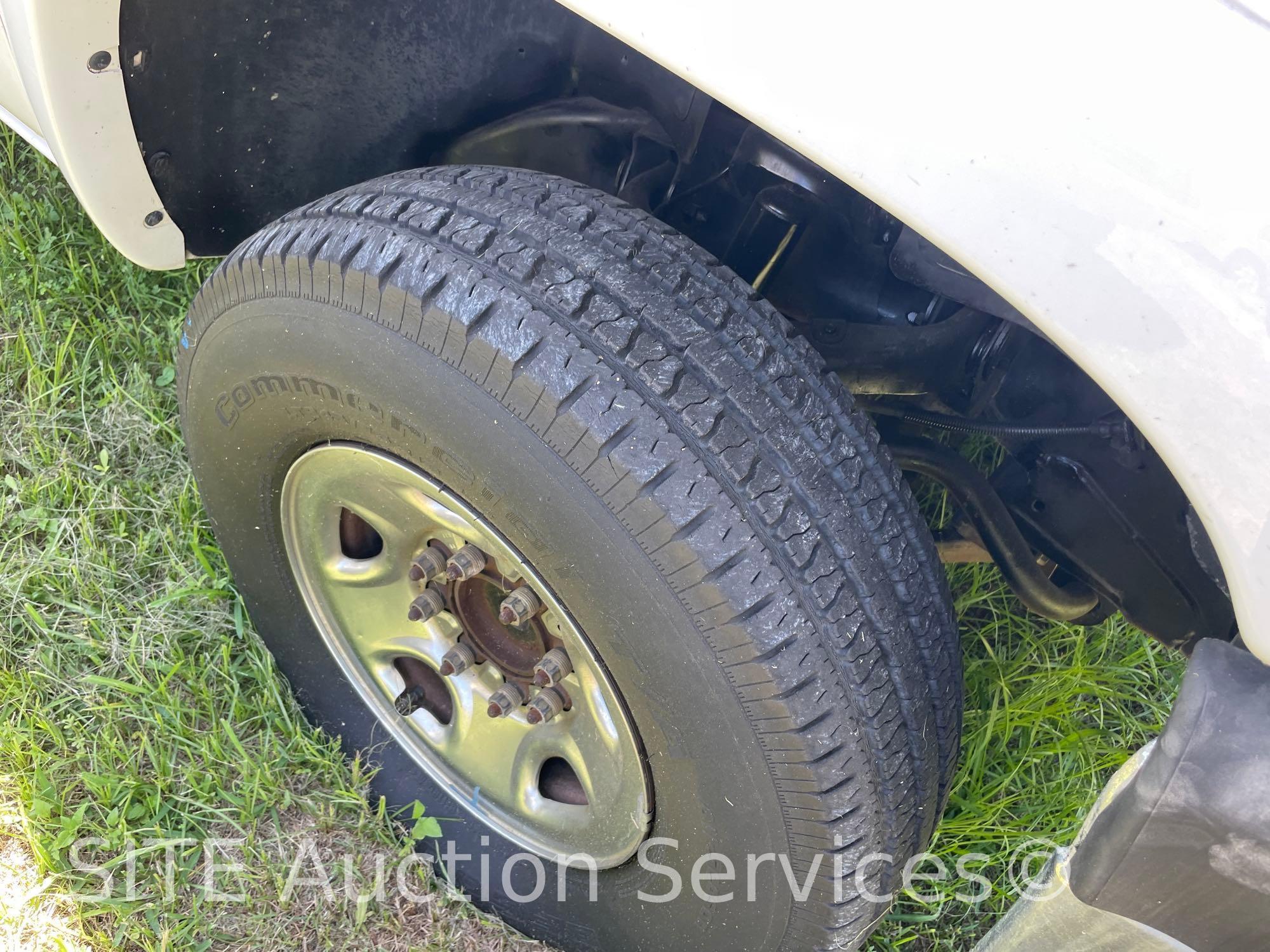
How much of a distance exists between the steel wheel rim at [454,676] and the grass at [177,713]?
0.21m

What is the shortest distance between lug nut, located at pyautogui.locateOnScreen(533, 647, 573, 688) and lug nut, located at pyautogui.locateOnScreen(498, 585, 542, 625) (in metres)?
0.07

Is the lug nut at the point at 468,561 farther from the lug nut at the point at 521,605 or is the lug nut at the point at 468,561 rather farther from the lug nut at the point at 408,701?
the lug nut at the point at 408,701

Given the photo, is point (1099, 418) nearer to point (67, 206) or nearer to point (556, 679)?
point (556, 679)

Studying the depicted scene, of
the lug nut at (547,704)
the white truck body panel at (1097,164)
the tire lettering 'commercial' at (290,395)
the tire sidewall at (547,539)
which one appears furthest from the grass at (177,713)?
the white truck body panel at (1097,164)

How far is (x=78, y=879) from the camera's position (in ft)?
5.78

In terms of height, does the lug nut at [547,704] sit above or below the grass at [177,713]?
above

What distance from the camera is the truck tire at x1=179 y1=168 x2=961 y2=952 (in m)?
1.15

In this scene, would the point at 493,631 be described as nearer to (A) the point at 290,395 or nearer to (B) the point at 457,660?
(B) the point at 457,660

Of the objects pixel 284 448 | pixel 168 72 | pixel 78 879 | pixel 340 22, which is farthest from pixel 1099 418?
pixel 78 879

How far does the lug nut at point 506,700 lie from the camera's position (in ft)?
5.14

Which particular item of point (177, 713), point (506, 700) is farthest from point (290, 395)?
point (177, 713)

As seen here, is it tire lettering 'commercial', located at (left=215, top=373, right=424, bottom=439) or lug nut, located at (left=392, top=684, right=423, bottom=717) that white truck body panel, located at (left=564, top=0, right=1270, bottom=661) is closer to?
tire lettering 'commercial', located at (left=215, top=373, right=424, bottom=439)

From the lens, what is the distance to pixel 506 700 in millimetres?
1567

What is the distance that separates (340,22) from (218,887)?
148 centimetres
